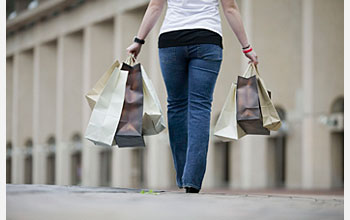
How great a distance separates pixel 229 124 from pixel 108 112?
854 mm

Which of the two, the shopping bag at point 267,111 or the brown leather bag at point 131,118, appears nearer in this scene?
the brown leather bag at point 131,118

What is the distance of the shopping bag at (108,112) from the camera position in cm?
457

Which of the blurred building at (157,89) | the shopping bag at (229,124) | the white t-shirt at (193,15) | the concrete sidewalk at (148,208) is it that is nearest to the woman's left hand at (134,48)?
the white t-shirt at (193,15)

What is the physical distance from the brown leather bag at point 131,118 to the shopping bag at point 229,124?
59 cm

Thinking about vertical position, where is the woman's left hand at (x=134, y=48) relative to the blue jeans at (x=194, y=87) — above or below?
above

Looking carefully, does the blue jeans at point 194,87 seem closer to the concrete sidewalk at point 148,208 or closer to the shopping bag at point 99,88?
the shopping bag at point 99,88

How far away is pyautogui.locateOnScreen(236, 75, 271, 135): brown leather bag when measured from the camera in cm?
492

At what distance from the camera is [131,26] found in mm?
37344

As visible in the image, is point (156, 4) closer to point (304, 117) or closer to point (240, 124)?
point (240, 124)

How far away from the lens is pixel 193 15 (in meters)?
4.73

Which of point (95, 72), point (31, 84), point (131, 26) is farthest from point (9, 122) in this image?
point (131, 26)

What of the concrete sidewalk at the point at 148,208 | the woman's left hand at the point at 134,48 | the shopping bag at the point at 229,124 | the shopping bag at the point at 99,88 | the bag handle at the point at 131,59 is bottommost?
the concrete sidewalk at the point at 148,208

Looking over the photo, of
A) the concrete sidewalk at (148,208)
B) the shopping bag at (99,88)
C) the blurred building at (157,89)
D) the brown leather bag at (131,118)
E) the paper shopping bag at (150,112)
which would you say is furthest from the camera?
the blurred building at (157,89)

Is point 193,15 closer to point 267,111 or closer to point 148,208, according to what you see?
point 267,111
